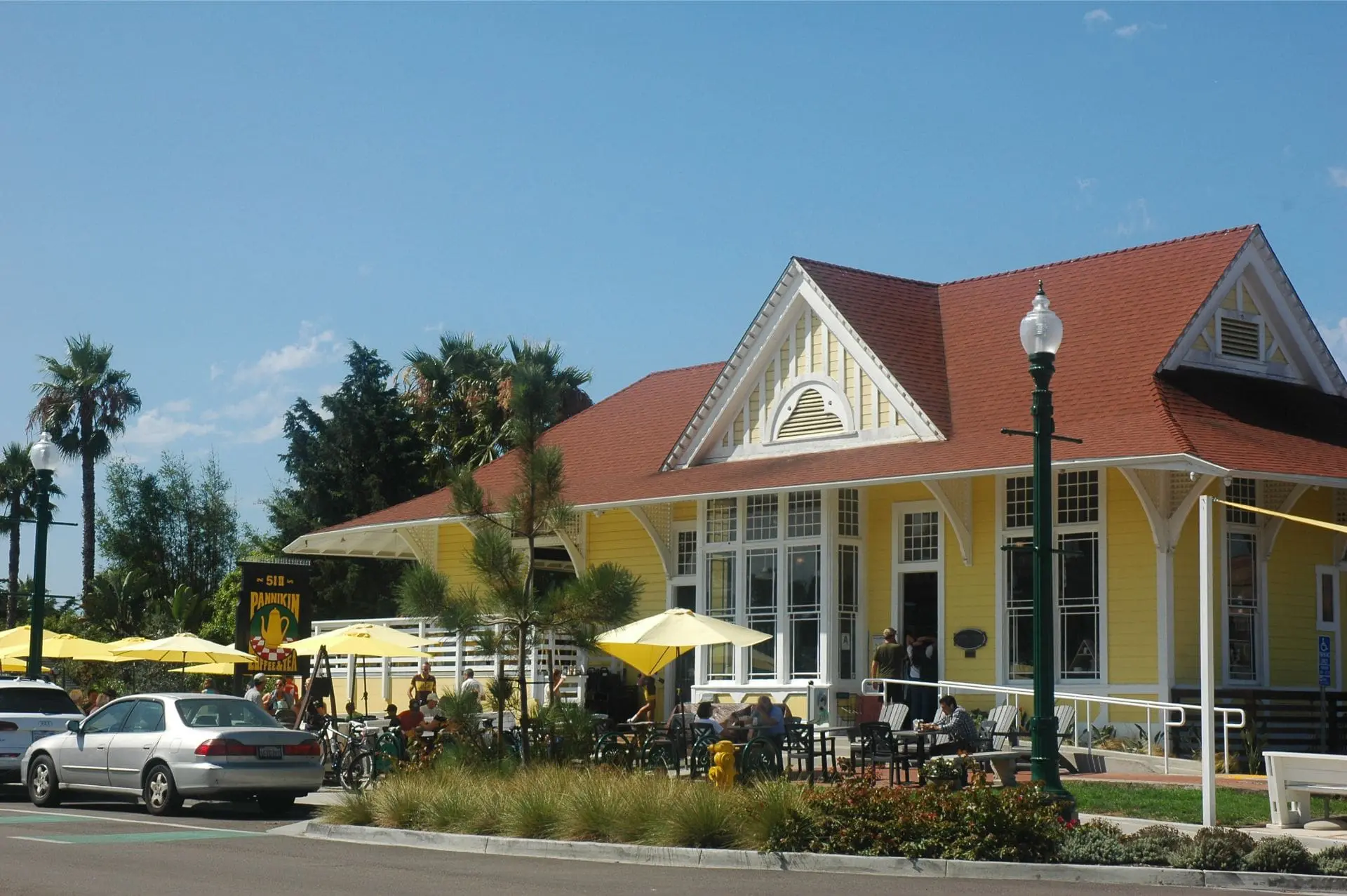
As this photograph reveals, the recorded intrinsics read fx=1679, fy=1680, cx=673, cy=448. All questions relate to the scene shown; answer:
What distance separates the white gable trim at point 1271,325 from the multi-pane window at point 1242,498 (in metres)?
1.94

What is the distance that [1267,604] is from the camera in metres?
23.0

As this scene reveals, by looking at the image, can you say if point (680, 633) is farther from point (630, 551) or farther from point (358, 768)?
point (630, 551)

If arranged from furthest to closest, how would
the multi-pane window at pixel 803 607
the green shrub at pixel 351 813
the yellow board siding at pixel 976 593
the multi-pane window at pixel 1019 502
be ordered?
the multi-pane window at pixel 803 607 < the yellow board siding at pixel 976 593 < the multi-pane window at pixel 1019 502 < the green shrub at pixel 351 813

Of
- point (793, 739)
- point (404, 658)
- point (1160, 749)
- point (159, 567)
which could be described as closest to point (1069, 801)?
point (793, 739)

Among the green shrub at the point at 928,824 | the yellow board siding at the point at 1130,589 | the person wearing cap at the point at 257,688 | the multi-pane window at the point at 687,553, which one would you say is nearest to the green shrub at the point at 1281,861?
the green shrub at the point at 928,824

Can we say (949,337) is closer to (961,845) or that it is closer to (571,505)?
(571,505)

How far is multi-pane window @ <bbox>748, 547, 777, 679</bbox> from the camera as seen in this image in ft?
84.1

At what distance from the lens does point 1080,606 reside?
74.9 feet

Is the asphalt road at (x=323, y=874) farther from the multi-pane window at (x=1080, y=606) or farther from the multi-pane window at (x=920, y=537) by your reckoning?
the multi-pane window at (x=920, y=537)

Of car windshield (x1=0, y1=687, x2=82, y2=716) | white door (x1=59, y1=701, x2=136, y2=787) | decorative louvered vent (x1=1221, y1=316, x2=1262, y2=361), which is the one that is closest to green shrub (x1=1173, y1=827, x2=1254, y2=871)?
white door (x1=59, y1=701, x2=136, y2=787)

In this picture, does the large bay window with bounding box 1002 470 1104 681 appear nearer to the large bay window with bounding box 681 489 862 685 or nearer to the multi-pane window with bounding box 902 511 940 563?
the multi-pane window with bounding box 902 511 940 563

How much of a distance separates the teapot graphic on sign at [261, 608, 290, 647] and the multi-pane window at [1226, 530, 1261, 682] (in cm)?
1580

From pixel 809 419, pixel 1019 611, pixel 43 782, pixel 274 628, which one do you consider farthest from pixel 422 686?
pixel 1019 611

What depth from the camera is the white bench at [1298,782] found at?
48.6 feet
